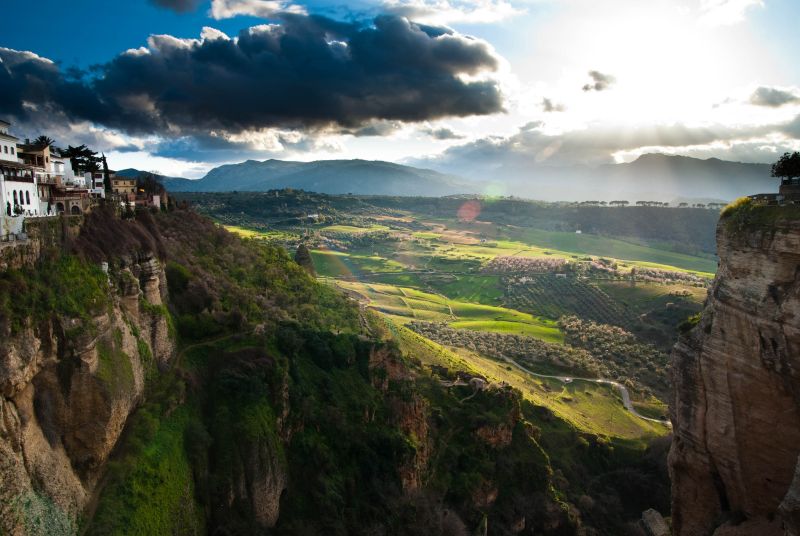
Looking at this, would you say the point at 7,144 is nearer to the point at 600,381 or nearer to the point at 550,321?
the point at 600,381

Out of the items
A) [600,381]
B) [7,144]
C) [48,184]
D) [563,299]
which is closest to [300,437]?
[48,184]

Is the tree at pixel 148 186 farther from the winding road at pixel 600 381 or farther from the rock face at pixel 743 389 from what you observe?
the winding road at pixel 600 381

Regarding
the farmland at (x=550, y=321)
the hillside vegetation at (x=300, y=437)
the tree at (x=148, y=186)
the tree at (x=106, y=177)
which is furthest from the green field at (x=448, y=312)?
the tree at (x=106, y=177)

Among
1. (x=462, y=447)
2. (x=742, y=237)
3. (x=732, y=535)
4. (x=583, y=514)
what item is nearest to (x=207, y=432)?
(x=462, y=447)

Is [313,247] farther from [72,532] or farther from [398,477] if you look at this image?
[72,532]

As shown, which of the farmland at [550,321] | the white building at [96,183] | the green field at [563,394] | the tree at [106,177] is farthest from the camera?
the farmland at [550,321]
